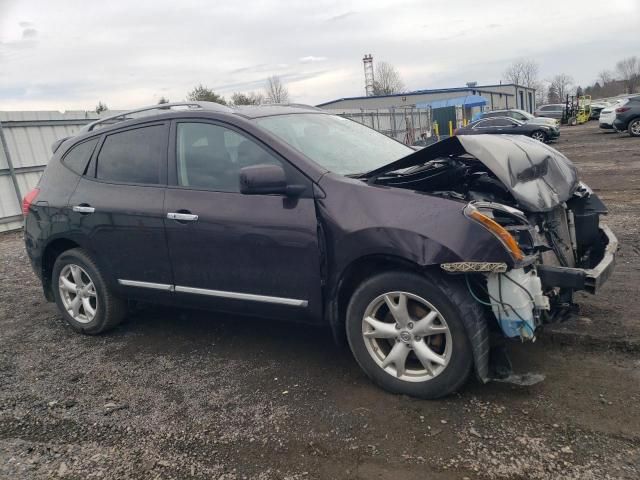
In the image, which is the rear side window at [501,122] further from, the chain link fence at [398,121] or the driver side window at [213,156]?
the driver side window at [213,156]

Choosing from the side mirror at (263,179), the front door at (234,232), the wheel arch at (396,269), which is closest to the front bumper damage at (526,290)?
the wheel arch at (396,269)

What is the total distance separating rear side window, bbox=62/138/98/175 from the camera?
15.6ft

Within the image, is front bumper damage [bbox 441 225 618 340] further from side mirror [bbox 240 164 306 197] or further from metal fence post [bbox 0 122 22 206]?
metal fence post [bbox 0 122 22 206]

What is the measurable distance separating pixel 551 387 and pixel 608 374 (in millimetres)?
410

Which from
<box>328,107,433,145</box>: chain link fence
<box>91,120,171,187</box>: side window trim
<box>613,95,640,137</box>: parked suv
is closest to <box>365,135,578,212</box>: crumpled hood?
<box>91,120,171,187</box>: side window trim

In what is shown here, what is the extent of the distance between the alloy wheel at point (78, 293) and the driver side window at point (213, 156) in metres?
1.50

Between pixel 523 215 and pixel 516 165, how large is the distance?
15.9 inches

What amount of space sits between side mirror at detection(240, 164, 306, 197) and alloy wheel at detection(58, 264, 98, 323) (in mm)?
2156

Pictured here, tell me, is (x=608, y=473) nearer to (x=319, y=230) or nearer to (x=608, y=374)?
(x=608, y=374)

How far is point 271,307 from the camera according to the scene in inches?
147

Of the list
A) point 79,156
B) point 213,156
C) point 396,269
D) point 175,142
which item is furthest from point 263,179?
point 79,156

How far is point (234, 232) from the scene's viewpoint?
372 centimetres

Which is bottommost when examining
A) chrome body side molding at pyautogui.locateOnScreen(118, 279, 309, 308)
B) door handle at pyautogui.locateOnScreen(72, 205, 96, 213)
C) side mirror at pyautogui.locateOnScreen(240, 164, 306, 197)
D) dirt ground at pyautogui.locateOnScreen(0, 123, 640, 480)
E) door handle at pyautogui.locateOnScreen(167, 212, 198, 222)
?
dirt ground at pyautogui.locateOnScreen(0, 123, 640, 480)

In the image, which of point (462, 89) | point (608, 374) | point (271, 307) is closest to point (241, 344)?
point (271, 307)
